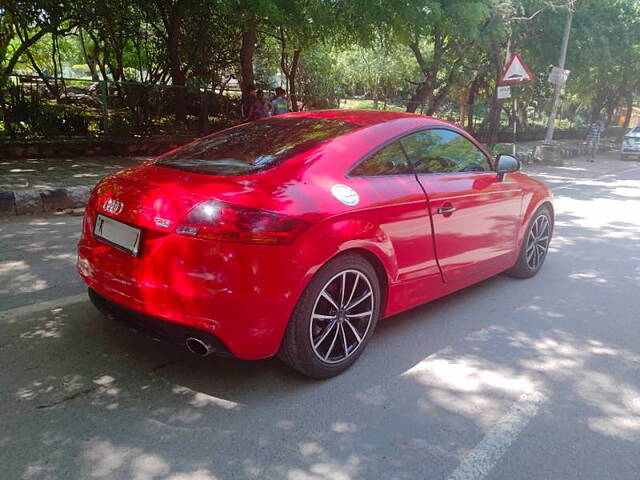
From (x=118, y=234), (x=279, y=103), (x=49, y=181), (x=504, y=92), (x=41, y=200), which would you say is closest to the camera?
(x=118, y=234)

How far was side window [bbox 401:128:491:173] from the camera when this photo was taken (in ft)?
12.4

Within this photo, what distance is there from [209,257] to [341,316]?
3.09 feet

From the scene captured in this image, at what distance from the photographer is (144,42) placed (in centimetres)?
1928

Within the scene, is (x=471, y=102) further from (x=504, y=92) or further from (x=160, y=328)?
(x=160, y=328)

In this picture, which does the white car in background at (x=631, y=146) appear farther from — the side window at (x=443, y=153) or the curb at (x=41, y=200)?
the curb at (x=41, y=200)

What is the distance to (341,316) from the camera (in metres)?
3.20

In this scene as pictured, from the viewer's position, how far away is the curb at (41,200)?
266 inches

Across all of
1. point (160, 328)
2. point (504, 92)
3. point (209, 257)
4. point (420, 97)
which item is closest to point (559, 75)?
point (504, 92)

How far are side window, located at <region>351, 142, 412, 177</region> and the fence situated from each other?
30.0 feet

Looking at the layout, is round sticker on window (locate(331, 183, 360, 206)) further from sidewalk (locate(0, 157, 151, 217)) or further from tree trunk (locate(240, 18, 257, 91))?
tree trunk (locate(240, 18, 257, 91))

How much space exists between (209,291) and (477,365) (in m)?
1.87

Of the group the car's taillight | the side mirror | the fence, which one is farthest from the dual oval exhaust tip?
the fence

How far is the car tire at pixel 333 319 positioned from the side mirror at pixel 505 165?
1759mm

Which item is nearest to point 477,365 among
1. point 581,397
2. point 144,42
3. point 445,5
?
point 581,397
